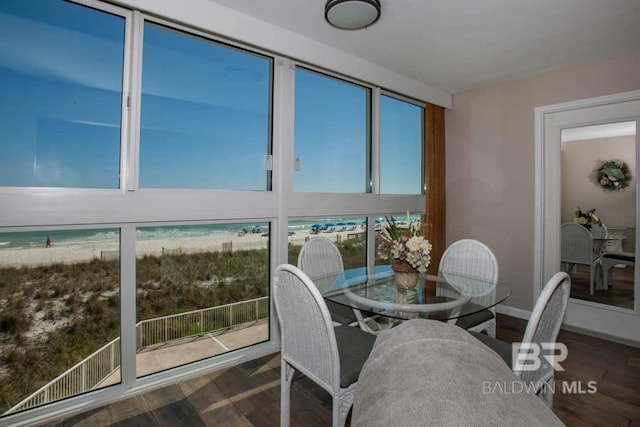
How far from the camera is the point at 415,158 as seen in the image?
13.8ft

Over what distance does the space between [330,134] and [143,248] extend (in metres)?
1.90

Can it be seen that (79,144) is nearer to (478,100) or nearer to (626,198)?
(478,100)

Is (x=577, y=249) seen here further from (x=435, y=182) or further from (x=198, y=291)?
(x=198, y=291)

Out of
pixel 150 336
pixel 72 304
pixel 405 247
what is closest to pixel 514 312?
pixel 405 247

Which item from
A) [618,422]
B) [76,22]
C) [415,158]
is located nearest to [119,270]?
[76,22]

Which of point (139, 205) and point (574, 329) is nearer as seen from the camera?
point (139, 205)

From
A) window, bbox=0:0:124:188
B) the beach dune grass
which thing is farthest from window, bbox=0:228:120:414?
window, bbox=0:0:124:188

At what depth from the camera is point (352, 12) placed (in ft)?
6.96

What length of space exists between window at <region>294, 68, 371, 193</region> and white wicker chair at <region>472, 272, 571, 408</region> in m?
2.00

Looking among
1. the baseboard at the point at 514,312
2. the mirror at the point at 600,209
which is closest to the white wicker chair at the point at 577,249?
the mirror at the point at 600,209

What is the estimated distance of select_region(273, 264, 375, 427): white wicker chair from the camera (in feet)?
4.86

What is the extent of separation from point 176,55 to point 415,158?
285 centimetres

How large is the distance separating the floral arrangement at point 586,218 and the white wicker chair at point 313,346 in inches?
112

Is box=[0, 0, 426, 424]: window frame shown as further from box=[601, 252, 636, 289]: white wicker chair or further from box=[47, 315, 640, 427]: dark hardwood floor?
box=[601, 252, 636, 289]: white wicker chair
